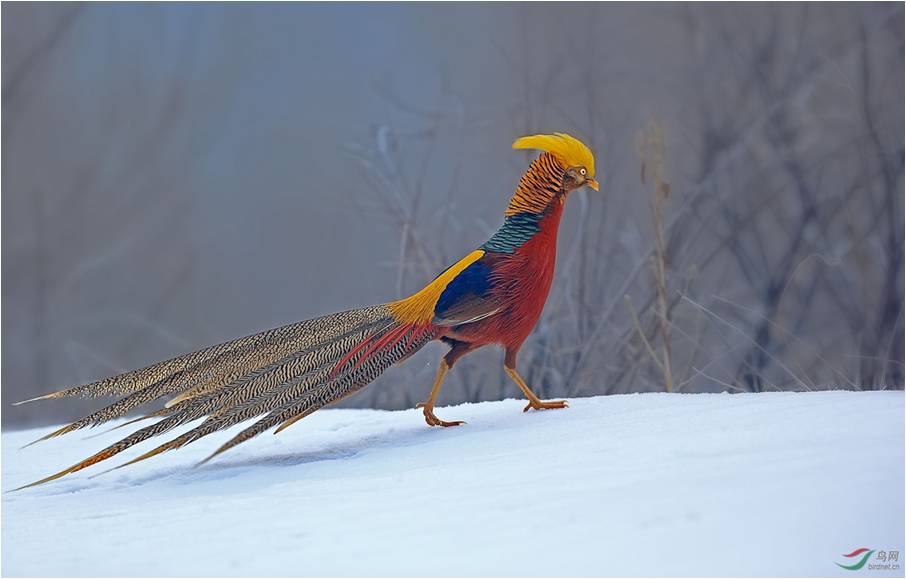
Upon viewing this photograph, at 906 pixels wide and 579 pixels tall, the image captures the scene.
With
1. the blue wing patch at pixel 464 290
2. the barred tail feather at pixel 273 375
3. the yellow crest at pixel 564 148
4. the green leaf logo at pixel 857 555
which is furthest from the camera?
the yellow crest at pixel 564 148

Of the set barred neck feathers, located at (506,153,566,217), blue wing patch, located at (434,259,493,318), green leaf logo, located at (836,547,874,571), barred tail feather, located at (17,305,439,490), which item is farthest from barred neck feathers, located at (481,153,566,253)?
green leaf logo, located at (836,547,874,571)

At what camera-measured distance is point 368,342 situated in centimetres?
329

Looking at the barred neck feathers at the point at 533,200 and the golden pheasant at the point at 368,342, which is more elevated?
the barred neck feathers at the point at 533,200

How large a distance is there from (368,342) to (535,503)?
122cm

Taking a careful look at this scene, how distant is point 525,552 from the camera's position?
196 centimetres

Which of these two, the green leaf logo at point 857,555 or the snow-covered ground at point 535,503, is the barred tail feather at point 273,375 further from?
the green leaf logo at point 857,555

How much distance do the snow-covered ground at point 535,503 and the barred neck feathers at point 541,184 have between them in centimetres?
78

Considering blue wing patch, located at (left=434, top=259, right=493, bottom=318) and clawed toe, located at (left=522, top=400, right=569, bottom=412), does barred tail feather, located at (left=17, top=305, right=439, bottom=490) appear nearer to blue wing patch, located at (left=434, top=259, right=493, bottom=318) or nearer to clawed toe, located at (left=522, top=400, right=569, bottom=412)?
blue wing patch, located at (left=434, top=259, right=493, bottom=318)

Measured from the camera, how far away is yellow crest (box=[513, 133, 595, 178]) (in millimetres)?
3443

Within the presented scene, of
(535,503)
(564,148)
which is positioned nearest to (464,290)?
(564,148)

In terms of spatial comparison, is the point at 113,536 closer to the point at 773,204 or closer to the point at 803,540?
the point at 803,540

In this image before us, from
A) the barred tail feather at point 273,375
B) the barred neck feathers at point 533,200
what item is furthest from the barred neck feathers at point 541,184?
the barred tail feather at point 273,375

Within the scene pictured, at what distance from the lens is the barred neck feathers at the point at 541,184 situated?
3457mm

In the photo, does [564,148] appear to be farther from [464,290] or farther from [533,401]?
[533,401]
